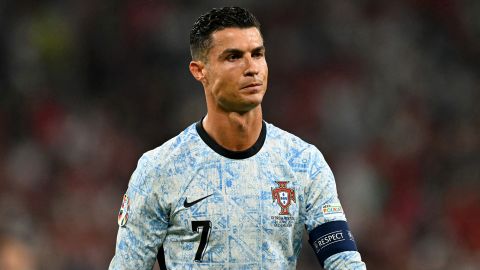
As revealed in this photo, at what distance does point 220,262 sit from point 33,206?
5.71 m

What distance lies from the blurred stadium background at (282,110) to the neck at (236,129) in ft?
14.4

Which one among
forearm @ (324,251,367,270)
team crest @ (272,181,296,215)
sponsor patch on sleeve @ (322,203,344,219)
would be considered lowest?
forearm @ (324,251,367,270)

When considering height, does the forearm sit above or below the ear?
below

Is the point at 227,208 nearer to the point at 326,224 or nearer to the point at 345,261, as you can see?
the point at 326,224

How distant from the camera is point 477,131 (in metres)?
9.45

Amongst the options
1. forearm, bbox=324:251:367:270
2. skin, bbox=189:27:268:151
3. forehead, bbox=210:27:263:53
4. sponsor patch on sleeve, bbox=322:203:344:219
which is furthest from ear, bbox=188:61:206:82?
forearm, bbox=324:251:367:270

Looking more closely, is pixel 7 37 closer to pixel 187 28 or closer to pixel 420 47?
pixel 187 28

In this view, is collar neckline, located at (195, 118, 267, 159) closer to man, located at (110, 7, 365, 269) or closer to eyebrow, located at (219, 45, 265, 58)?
man, located at (110, 7, 365, 269)

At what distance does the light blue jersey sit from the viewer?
396cm

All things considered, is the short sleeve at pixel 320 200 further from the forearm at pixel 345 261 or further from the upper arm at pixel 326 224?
the forearm at pixel 345 261

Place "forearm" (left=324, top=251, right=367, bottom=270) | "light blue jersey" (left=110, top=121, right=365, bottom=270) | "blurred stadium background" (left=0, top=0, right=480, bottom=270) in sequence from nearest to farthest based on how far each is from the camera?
"forearm" (left=324, top=251, right=367, bottom=270)
"light blue jersey" (left=110, top=121, right=365, bottom=270)
"blurred stadium background" (left=0, top=0, right=480, bottom=270)

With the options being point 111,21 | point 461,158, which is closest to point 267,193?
point 461,158

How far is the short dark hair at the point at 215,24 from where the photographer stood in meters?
Answer: 4.04

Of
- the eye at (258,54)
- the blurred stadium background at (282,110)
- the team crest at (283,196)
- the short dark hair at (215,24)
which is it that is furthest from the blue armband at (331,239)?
the blurred stadium background at (282,110)
